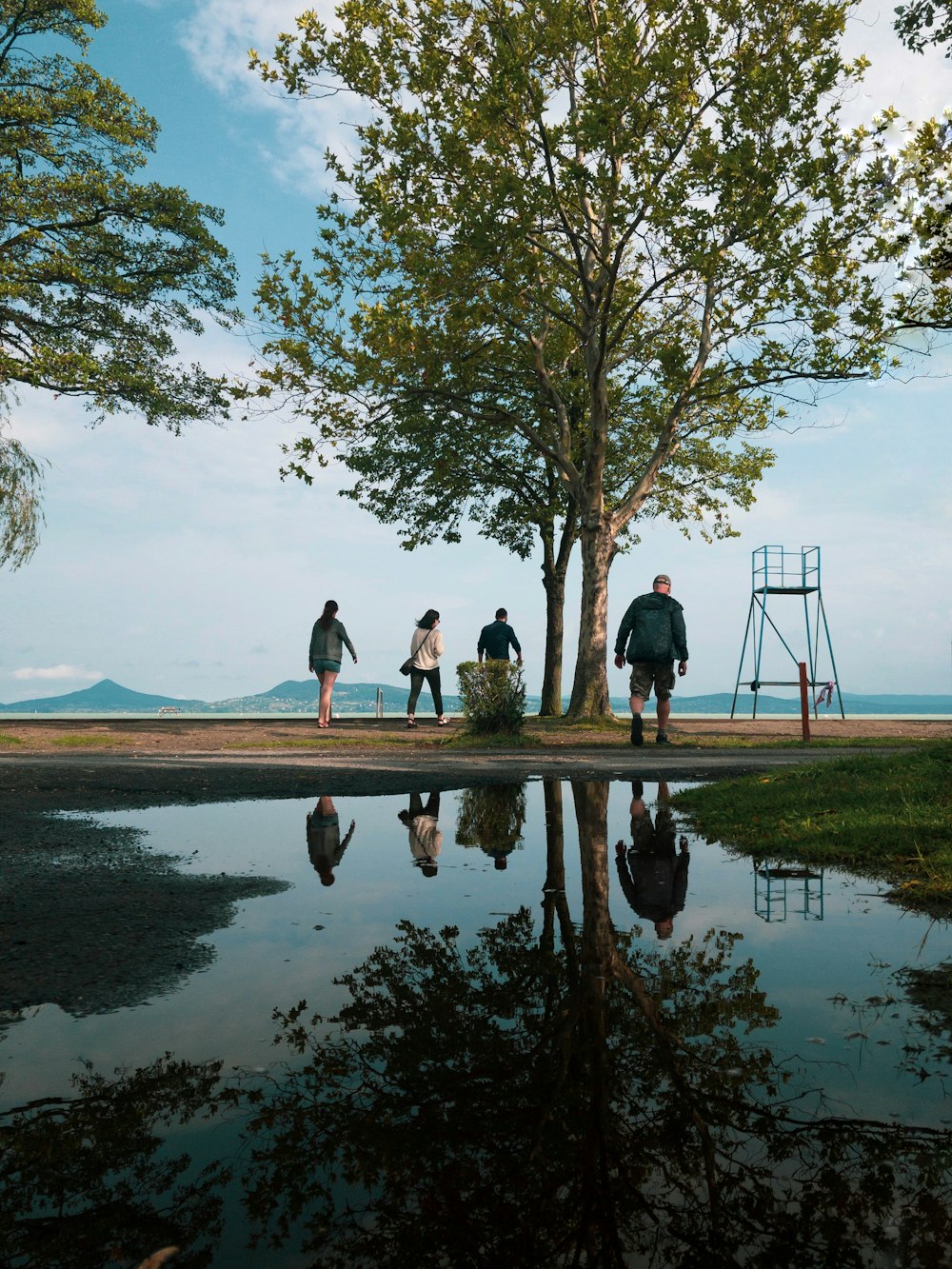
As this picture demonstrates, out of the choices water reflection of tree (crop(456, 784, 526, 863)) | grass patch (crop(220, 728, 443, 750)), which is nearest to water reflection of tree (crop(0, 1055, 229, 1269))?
water reflection of tree (crop(456, 784, 526, 863))

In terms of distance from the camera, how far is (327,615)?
63.9ft

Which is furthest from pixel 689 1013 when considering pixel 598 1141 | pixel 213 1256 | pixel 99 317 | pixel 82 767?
pixel 99 317

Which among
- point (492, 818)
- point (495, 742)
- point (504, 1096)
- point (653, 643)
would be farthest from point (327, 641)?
point (504, 1096)

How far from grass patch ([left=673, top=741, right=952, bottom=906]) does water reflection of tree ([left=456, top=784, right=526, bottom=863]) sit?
4.66 feet

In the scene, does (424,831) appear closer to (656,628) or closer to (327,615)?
(656,628)

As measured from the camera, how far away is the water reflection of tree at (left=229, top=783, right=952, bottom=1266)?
1976 millimetres

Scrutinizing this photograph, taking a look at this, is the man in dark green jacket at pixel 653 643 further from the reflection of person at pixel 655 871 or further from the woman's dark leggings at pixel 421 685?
the reflection of person at pixel 655 871

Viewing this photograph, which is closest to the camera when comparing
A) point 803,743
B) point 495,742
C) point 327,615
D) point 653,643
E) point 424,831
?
point 424,831

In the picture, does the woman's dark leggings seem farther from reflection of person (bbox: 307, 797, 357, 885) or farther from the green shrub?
reflection of person (bbox: 307, 797, 357, 885)

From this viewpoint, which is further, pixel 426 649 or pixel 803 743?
pixel 426 649

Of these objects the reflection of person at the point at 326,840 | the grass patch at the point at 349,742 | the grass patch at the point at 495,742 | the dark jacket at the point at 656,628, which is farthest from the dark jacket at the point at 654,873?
the grass patch at the point at 349,742

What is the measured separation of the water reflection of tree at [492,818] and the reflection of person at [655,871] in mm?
831

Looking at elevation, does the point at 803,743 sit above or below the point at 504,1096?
above

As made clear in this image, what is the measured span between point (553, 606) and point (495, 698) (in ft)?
47.6
